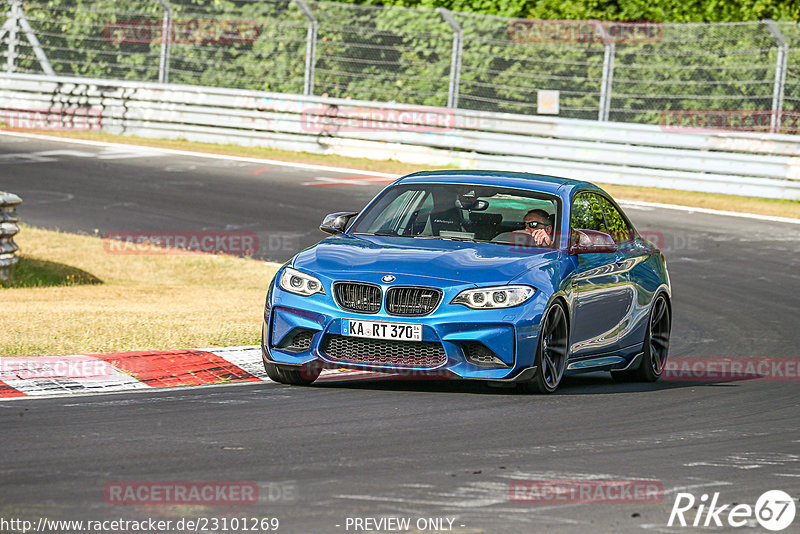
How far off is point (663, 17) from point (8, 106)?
45.0 feet

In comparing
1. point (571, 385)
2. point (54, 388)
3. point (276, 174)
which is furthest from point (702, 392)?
point (276, 174)

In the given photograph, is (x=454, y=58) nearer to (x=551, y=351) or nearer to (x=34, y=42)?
(x=34, y=42)

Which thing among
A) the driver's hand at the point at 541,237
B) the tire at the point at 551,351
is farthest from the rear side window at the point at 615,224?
the tire at the point at 551,351

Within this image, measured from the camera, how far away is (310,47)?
27.1 metres

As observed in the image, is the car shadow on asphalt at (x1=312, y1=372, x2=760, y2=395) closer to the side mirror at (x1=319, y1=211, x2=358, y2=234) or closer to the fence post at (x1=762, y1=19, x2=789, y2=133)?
the side mirror at (x1=319, y1=211, x2=358, y2=234)

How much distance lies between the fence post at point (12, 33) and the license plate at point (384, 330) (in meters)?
23.5

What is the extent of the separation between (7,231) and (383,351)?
7.18 meters

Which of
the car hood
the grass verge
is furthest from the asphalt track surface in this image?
the grass verge

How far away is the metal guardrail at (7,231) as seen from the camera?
14.6 m

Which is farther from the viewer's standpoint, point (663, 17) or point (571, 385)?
point (663, 17)

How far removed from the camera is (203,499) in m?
5.99

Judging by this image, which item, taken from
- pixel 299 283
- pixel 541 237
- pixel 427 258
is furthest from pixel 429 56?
pixel 299 283

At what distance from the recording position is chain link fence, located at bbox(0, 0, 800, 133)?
23.4 m

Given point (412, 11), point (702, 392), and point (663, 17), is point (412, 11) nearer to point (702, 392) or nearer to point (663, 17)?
point (663, 17)
